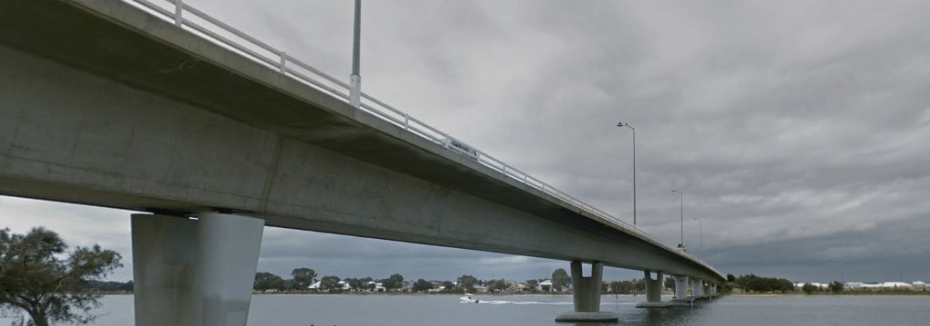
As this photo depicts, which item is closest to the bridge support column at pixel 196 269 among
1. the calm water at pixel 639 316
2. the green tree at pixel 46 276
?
the green tree at pixel 46 276

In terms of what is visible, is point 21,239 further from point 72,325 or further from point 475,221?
point 475,221

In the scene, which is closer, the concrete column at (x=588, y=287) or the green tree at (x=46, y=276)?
the green tree at (x=46, y=276)

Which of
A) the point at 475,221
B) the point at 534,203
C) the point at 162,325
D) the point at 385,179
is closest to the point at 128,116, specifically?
the point at 162,325

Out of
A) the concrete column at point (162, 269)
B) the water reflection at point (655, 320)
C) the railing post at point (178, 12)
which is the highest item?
the railing post at point (178, 12)

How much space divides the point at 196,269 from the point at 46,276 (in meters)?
23.2

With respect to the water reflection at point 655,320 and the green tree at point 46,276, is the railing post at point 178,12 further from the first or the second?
the water reflection at point 655,320

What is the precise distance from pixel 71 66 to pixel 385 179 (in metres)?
12.2

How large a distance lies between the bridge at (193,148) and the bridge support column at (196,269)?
39 millimetres

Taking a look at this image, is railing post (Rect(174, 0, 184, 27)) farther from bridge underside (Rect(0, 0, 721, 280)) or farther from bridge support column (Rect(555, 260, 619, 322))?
bridge support column (Rect(555, 260, 619, 322))

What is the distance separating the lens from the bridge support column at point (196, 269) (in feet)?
57.7

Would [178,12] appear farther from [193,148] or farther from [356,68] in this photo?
[356,68]

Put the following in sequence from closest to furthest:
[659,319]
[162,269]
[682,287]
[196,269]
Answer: [196,269]
[162,269]
[659,319]
[682,287]

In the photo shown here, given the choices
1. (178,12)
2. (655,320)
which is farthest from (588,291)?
(178,12)

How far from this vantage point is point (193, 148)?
16.3m
